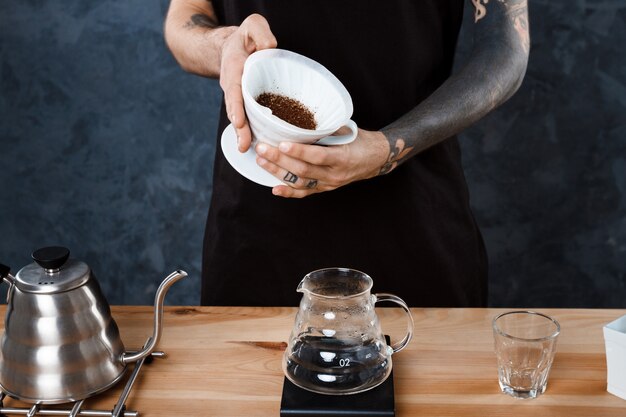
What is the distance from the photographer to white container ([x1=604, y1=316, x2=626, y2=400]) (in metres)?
1.10

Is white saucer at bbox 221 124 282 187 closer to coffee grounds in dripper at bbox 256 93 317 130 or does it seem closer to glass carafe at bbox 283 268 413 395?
coffee grounds in dripper at bbox 256 93 317 130

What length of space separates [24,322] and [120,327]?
0.24m

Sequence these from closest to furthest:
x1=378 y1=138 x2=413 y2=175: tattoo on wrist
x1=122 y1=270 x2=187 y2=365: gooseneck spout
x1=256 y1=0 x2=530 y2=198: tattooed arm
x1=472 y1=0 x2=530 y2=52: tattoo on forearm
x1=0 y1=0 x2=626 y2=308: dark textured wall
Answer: x1=122 y1=270 x2=187 y2=365: gooseneck spout
x1=256 y1=0 x2=530 y2=198: tattooed arm
x1=378 y1=138 x2=413 y2=175: tattoo on wrist
x1=472 y1=0 x2=530 y2=52: tattoo on forearm
x1=0 y1=0 x2=626 y2=308: dark textured wall

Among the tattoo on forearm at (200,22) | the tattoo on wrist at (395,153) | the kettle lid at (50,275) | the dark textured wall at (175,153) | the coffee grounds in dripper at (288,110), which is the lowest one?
the dark textured wall at (175,153)

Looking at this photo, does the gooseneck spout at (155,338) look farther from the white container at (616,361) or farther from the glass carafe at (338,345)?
the white container at (616,361)

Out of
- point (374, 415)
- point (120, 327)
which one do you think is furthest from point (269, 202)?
point (374, 415)

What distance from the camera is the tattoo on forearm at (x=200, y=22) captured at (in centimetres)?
167

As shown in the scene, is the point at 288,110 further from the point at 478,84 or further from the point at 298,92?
the point at 478,84

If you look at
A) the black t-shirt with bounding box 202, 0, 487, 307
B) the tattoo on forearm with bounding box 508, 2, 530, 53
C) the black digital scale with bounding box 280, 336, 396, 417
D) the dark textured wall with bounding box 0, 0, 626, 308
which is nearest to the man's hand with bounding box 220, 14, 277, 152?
the black t-shirt with bounding box 202, 0, 487, 307

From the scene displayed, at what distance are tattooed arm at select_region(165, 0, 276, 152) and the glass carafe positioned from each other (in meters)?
0.29

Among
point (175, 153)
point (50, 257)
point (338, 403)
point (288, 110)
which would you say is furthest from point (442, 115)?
point (175, 153)

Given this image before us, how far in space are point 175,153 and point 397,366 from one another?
5.09 feet

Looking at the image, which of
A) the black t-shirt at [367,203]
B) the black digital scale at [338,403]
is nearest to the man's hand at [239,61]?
the black t-shirt at [367,203]

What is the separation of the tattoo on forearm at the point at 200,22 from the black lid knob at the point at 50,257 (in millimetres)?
698
